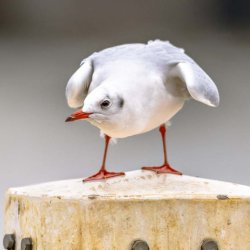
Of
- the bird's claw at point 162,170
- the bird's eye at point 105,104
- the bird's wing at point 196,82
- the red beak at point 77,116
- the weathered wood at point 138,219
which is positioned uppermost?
the bird's wing at point 196,82

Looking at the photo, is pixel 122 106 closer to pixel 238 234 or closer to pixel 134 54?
pixel 134 54

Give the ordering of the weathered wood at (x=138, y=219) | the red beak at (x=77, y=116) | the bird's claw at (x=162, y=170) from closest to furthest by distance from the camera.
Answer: the weathered wood at (x=138, y=219)
the red beak at (x=77, y=116)
the bird's claw at (x=162, y=170)

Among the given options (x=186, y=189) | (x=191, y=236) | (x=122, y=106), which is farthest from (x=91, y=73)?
(x=191, y=236)

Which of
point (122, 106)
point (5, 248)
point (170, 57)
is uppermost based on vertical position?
point (170, 57)

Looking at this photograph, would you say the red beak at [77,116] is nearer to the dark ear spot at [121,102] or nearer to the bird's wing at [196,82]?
the dark ear spot at [121,102]

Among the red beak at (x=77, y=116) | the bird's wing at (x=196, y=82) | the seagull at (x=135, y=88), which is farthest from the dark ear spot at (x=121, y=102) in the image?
the bird's wing at (x=196, y=82)

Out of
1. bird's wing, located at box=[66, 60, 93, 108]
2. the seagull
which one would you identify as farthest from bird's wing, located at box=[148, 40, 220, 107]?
bird's wing, located at box=[66, 60, 93, 108]
